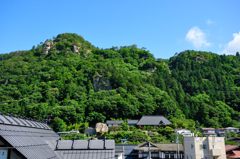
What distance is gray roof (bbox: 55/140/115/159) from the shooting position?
436 inches

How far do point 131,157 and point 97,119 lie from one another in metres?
35.7

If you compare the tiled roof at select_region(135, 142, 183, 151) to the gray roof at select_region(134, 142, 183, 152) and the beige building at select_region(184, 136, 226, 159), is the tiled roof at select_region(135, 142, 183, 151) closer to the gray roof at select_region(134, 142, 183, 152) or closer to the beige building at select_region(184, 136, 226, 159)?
the gray roof at select_region(134, 142, 183, 152)

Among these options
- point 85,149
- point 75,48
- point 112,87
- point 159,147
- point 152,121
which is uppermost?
point 75,48

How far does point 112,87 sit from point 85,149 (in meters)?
91.7

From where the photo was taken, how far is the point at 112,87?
103062 mm

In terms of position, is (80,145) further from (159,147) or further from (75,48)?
(75,48)

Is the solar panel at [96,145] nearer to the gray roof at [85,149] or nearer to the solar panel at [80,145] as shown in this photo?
the gray roof at [85,149]

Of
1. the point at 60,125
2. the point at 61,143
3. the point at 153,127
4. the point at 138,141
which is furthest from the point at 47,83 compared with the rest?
the point at 61,143

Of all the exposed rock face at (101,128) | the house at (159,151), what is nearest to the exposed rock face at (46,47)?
the exposed rock face at (101,128)

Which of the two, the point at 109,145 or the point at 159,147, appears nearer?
the point at 109,145

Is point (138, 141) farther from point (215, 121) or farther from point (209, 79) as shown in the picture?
point (209, 79)

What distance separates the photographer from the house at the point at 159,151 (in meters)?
41.5

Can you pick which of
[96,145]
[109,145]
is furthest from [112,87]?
[96,145]

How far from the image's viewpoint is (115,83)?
340ft
